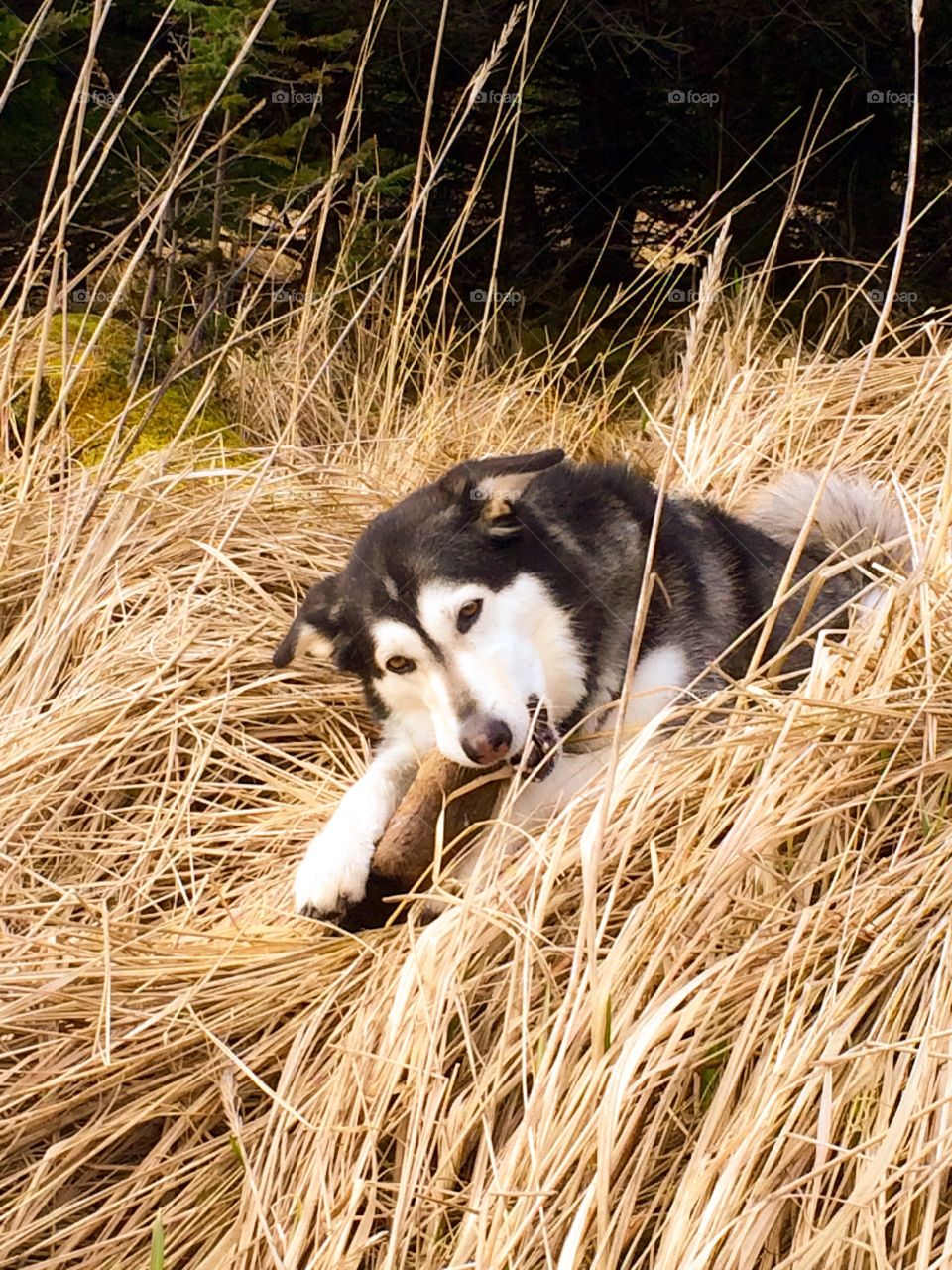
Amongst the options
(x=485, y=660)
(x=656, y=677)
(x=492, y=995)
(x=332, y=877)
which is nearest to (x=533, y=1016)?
(x=492, y=995)

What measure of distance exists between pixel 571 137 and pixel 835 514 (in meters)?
4.71

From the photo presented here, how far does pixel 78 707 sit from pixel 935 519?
1954 millimetres

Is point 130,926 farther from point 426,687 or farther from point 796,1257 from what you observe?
point 796,1257

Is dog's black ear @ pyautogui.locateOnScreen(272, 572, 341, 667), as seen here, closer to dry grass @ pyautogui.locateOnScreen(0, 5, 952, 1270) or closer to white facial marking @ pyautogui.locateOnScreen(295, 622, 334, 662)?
white facial marking @ pyautogui.locateOnScreen(295, 622, 334, 662)

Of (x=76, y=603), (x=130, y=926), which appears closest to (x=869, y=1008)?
(x=130, y=926)

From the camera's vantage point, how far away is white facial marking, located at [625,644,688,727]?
2.88 m

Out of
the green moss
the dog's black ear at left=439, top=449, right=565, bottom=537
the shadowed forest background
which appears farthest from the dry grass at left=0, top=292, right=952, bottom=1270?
the shadowed forest background

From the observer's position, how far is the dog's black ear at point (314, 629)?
2977mm

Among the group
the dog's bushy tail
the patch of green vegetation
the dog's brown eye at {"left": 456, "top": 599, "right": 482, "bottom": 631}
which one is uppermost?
the dog's brown eye at {"left": 456, "top": 599, "right": 482, "bottom": 631}

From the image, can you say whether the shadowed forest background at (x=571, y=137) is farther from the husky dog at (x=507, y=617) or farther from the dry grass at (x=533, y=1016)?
the dry grass at (x=533, y=1016)

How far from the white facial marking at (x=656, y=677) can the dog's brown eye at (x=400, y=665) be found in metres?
0.48

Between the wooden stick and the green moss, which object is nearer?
the wooden stick

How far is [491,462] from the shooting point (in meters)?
2.96

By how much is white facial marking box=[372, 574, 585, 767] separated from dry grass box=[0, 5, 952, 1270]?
1.03 feet
